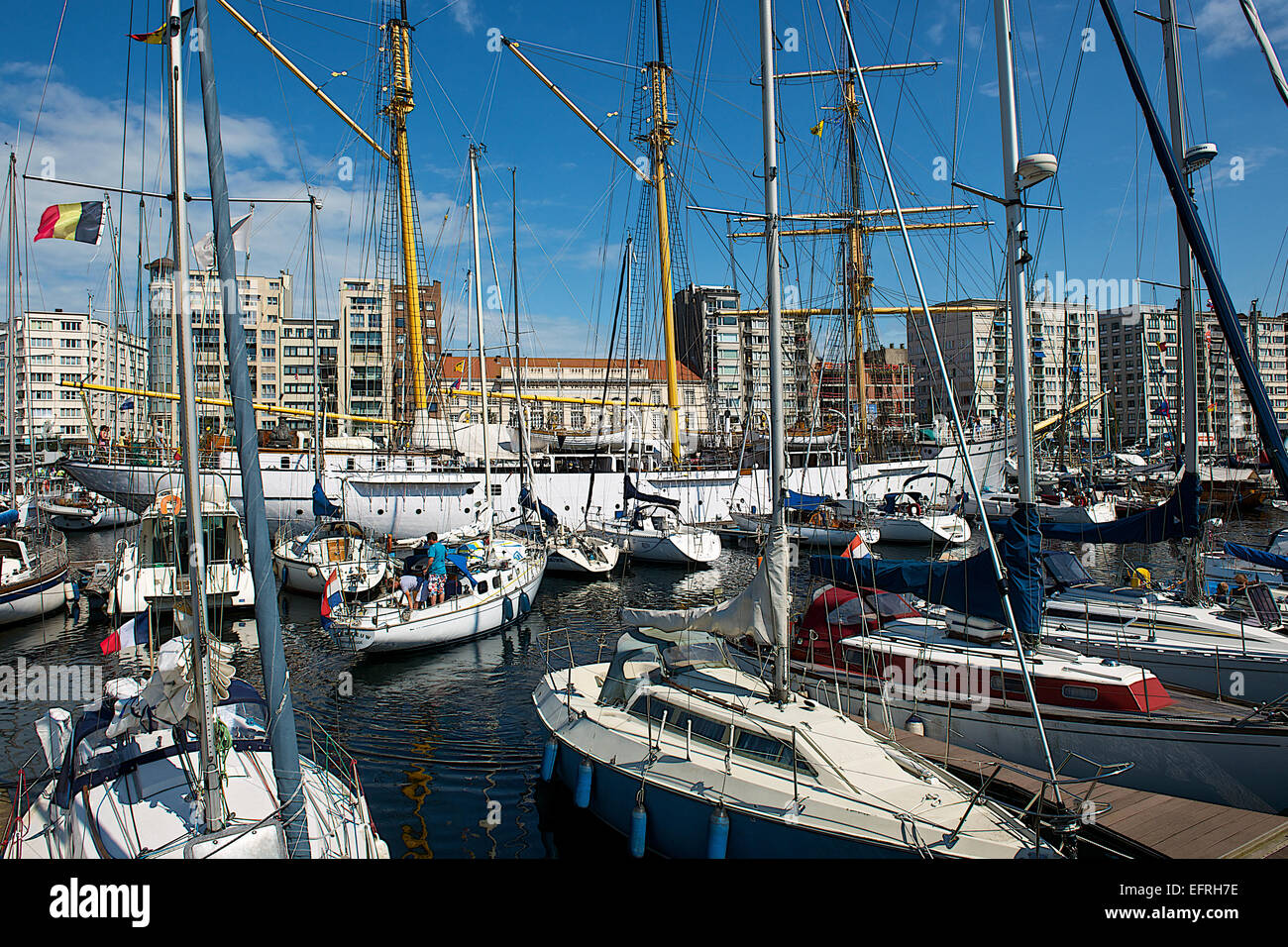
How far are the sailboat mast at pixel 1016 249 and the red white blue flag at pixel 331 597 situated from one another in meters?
15.8

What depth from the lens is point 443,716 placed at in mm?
15758

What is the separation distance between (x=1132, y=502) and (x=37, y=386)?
11536 cm

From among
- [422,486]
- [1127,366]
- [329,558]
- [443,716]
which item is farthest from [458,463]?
[1127,366]

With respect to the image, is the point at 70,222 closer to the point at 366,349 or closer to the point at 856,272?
the point at 856,272

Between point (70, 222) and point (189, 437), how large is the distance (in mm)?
5883

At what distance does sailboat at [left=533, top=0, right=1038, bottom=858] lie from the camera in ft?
26.6

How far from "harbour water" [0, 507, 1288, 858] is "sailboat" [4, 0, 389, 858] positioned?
158 centimetres

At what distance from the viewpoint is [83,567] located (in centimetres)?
2959

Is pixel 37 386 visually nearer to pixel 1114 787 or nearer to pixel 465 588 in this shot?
pixel 465 588

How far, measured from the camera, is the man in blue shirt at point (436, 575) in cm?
2081

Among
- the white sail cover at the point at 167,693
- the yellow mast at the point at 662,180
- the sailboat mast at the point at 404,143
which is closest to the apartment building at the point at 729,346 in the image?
the yellow mast at the point at 662,180

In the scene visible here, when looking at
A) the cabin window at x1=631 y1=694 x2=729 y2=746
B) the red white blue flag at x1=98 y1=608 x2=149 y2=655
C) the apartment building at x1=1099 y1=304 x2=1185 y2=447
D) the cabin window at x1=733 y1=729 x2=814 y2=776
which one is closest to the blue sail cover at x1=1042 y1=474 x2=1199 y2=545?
the cabin window at x1=733 y1=729 x2=814 y2=776

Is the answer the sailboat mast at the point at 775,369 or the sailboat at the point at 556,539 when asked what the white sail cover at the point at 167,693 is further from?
the sailboat at the point at 556,539
